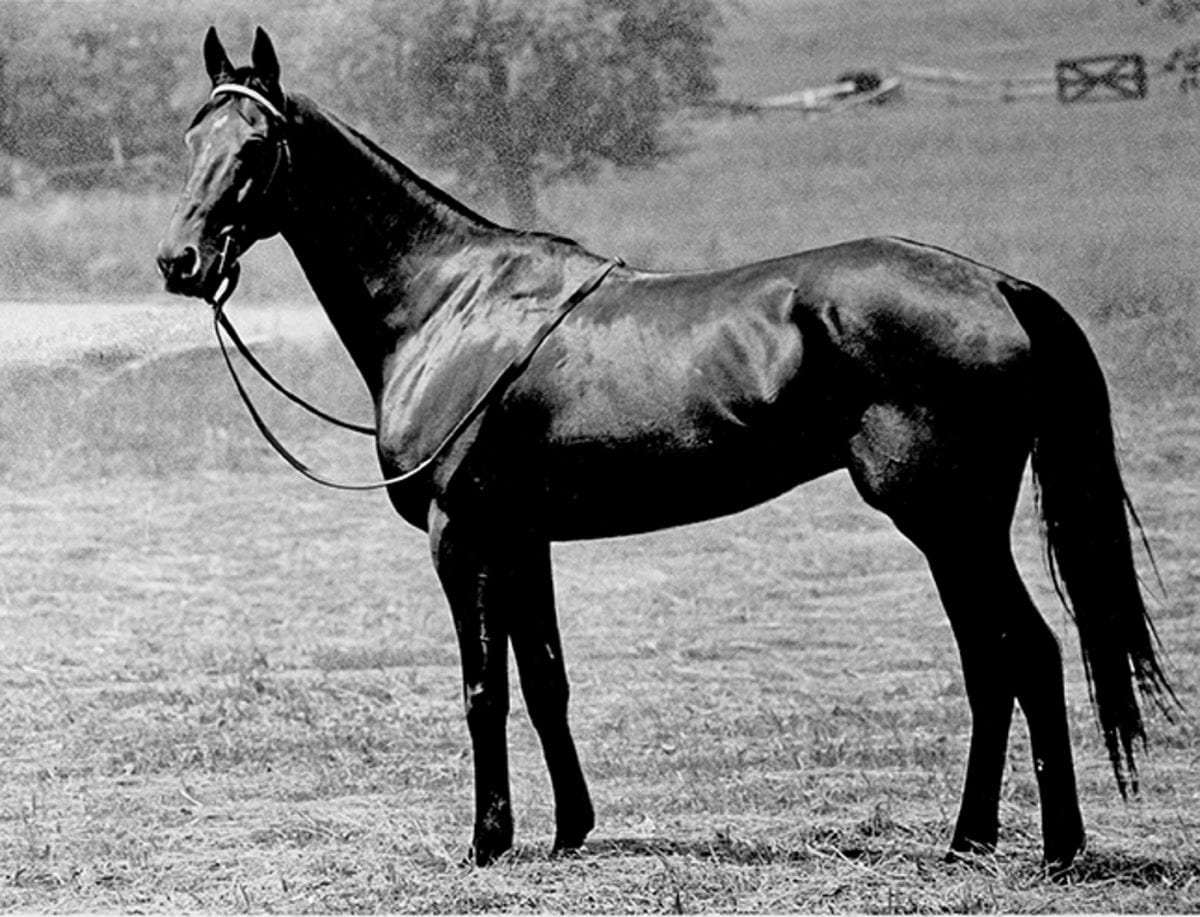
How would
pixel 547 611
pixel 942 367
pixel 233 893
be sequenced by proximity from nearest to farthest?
pixel 942 367, pixel 547 611, pixel 233 893

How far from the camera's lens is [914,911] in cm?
379

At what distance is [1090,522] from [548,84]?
235 centimetres

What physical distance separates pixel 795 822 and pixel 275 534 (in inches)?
76.9

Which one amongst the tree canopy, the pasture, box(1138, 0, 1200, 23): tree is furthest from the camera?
the tree canopy

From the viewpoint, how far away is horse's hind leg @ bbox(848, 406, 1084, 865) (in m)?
3.60

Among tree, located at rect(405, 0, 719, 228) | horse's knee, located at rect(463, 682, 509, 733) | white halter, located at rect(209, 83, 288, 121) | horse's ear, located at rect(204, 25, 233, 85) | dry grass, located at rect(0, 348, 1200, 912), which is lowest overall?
dry grass, located at rect(0, 348, 1200, 912)

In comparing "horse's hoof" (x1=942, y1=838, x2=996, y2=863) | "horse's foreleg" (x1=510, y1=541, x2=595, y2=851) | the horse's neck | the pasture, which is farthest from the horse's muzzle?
"horse's hoof" (x1=942, y1=838, x2=996, y2=863)

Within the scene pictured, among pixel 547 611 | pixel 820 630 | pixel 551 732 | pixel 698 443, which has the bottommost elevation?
pixel 820 630

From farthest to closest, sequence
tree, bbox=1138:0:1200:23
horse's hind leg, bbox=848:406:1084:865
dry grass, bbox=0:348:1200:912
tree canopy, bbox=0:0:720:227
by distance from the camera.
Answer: tree canopy, bbox=0:0:720:227
tree, bbox=1138:0:1200:23
dry grass, bbox=0:348:1200:912
horse's hind leg, bbox=848:406:1084:865

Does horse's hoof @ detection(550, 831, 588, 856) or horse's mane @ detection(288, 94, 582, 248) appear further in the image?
horse's hoof @ detection(550, 831, 588, 856)

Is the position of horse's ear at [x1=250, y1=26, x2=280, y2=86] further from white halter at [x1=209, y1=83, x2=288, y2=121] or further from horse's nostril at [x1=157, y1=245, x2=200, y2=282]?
horse's nostril at [x1=157, y1=245, x2=200, y2=282]

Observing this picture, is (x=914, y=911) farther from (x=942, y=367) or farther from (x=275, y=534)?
(x=275, y=534)

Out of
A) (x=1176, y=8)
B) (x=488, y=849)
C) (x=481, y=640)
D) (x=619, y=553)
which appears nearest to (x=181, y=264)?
(x=481, y=640)

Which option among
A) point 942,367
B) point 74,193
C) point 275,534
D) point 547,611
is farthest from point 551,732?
point 74,193
